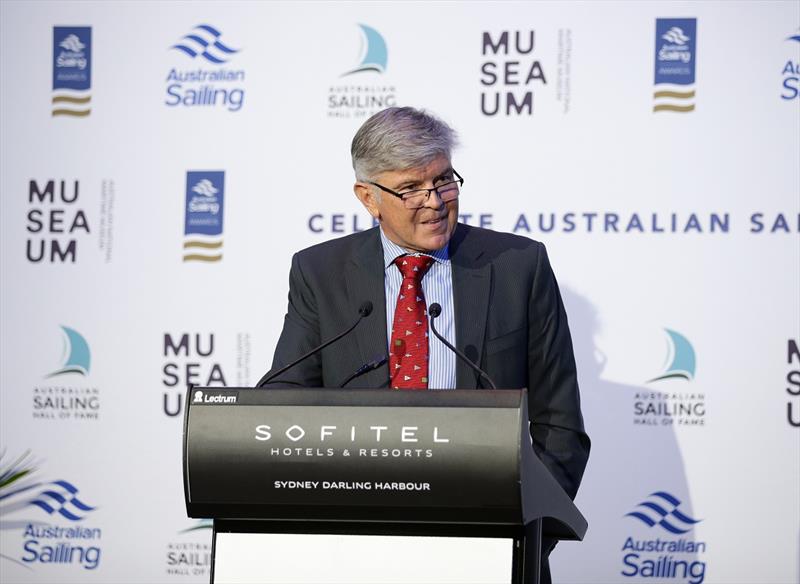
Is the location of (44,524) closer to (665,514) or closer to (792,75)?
(665,514)

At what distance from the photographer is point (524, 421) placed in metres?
1.60

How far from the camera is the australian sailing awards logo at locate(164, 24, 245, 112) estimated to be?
4312 millimetres

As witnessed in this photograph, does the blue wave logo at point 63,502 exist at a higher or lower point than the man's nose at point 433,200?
lower

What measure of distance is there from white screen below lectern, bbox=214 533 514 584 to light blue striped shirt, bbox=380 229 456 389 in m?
0.72

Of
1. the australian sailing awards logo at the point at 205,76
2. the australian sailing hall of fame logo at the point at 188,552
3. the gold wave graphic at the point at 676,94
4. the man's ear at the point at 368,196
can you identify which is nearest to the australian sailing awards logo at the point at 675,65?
the gold wave graphic at the point at 676,94

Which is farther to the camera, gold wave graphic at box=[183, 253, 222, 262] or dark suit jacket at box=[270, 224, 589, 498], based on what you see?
gold wave graphic at box=[183, 253, 222, 262]

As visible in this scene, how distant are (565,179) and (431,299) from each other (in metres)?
1.71

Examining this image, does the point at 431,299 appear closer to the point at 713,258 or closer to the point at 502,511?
the point at 502,511

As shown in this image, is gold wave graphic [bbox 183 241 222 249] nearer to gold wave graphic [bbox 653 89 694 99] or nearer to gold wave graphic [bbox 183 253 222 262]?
gold wave graphic [bbox 183 253 222 262]

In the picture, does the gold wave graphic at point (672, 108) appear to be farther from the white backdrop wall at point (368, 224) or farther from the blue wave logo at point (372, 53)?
the blue wave logo at point (372, 53)

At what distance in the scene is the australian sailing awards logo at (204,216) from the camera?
14.1ft

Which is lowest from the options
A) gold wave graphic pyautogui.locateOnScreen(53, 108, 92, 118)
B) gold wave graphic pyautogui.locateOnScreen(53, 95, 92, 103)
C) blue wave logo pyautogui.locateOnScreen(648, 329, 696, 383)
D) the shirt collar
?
blue wave logo pyautogui.locateOnScreen(648, 329, 696, 383)

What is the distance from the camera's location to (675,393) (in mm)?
3938

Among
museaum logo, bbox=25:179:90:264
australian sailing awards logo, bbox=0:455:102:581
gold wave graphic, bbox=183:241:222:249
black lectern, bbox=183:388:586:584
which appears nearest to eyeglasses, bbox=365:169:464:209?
black lectern, bbox=183:388:586:584
